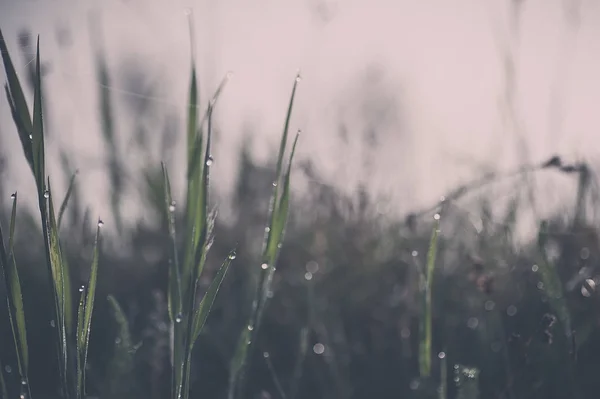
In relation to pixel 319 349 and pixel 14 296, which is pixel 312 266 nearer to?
pixel 319 349

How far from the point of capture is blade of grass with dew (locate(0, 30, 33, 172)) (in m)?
0.75

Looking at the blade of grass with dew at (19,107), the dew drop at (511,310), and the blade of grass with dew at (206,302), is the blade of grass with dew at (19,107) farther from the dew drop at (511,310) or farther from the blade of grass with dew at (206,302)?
the dew drop at (511,310)

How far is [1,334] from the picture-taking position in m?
1.55

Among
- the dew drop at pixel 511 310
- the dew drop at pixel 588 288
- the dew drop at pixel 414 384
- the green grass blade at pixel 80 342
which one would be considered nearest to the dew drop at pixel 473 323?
the dew drop at pixel 511 310

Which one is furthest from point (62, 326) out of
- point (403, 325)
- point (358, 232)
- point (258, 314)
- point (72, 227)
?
point (72, 227)

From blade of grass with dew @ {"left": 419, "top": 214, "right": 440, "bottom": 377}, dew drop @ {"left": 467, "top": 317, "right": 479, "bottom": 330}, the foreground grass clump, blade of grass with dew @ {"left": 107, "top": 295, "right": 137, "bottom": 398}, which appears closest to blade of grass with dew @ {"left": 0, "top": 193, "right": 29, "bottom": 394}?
the foreground grass clump

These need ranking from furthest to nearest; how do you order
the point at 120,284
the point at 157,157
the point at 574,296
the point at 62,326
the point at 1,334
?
the point at 157,157 → the point at 120,284 → the point at 1,334 → the point at 574,296 → the point at 62,326

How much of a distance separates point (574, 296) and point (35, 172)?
1.13 metres

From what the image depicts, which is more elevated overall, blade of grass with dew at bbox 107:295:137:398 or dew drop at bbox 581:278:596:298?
dew drop at bbox 581:278:596:298

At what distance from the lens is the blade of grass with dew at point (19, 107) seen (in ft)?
2.48

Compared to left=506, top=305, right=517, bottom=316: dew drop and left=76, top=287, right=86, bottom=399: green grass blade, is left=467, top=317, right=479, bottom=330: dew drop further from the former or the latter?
left=76, top=287, right=86, bottom=399: green grass blade

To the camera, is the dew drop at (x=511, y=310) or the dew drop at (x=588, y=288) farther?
the dew drop at (x=511, y=310)

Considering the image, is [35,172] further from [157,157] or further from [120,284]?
[157,157]

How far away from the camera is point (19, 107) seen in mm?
769
